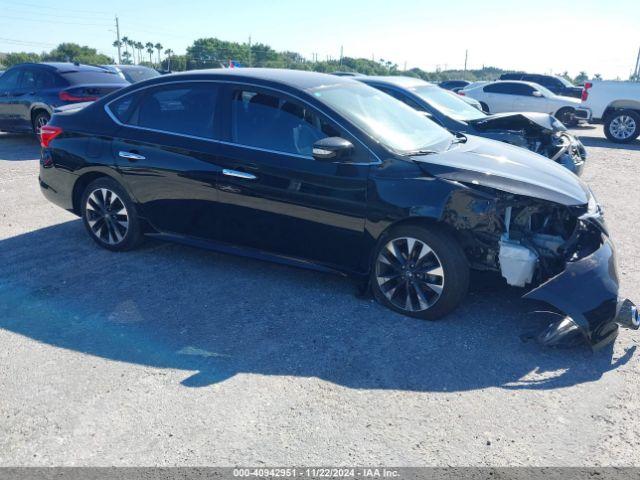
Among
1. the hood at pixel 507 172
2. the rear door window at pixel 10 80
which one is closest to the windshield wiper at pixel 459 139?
the hood at pixel 507 172

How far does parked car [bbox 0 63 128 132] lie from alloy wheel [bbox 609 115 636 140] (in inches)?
501

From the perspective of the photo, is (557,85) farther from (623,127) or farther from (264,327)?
(264,327)

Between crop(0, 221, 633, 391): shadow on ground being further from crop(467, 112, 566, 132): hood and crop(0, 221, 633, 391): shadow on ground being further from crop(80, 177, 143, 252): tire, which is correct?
crop(467, 112, 566, 132): hood

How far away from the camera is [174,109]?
17.0 ft

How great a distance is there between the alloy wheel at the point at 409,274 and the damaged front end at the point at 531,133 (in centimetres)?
402

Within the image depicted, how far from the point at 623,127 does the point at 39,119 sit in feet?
47.6

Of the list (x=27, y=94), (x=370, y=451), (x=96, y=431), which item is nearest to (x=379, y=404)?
(x=370, y=451)

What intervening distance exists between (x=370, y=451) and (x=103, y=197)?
3.86m

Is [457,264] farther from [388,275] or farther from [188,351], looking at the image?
[188,351]

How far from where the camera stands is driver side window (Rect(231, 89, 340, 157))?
454 cm

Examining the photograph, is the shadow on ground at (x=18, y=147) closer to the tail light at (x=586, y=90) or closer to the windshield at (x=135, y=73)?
the windshield at (x=135, y=73)

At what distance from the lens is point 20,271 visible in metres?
5.16

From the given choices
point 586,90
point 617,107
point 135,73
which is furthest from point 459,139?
point 135,73

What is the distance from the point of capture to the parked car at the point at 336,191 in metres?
4.05
